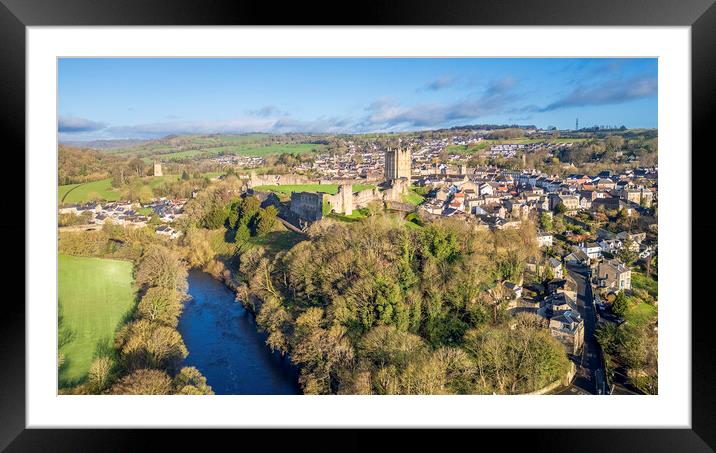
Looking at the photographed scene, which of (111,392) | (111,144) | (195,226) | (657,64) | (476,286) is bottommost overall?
(111,392)

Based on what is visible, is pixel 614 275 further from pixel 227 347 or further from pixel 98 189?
pixel 98 189

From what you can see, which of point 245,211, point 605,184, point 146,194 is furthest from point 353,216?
point 605,184

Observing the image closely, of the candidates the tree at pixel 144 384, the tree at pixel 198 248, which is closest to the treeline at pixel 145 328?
the tree at pixel 144 384

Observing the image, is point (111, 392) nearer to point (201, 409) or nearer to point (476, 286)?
point (201, 409)

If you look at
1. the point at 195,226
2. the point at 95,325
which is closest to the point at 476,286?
the point at 195,226
